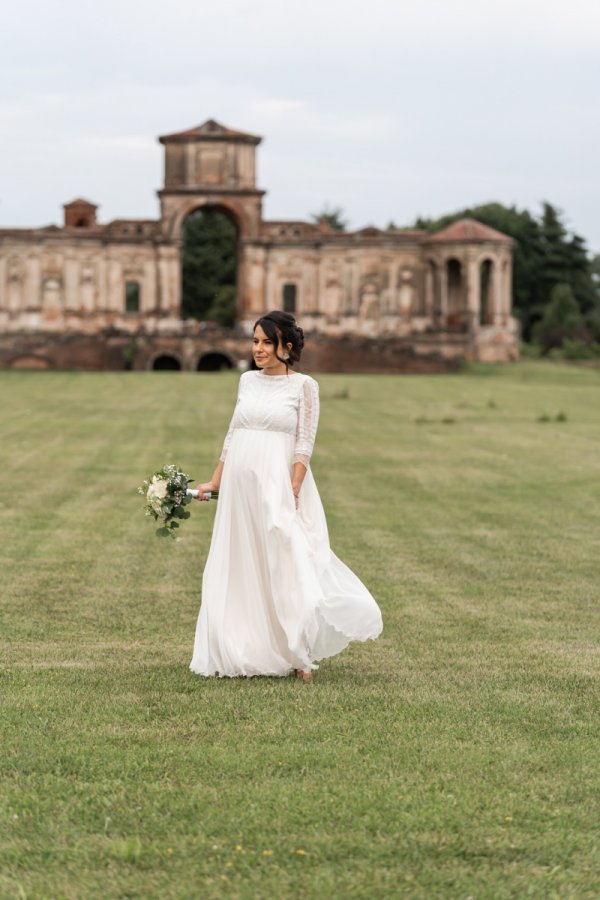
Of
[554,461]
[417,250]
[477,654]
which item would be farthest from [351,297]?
[477,654]

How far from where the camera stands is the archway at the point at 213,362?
257 ft

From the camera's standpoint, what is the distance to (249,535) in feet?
32.2

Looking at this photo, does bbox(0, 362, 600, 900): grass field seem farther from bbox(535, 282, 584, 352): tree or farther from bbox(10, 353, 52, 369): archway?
bbox(535, 282, 584, 352): tree

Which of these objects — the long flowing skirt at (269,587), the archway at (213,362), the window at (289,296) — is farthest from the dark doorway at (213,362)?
the long flowing skirt at (269,587)

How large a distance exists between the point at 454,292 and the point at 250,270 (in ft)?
37.4

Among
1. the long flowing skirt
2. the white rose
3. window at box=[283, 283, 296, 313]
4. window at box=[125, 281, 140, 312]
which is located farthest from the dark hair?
window at box=[125, 281, 140, 312]

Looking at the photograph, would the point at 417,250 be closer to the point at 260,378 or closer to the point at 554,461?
the point at 554,461

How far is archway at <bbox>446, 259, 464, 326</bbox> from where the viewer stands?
277 feet

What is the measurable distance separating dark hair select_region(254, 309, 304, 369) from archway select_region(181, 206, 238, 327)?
9535cm

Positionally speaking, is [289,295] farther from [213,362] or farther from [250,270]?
[213,362]

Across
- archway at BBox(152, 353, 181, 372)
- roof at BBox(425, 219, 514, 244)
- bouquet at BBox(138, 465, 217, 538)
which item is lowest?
archway at BBox(152, 353, 181, 372)

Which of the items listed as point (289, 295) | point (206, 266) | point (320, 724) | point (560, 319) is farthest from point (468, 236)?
point (320, 724)

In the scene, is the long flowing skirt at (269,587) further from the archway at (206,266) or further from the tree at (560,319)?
the archway at (206,266)

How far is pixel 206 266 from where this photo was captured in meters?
107
